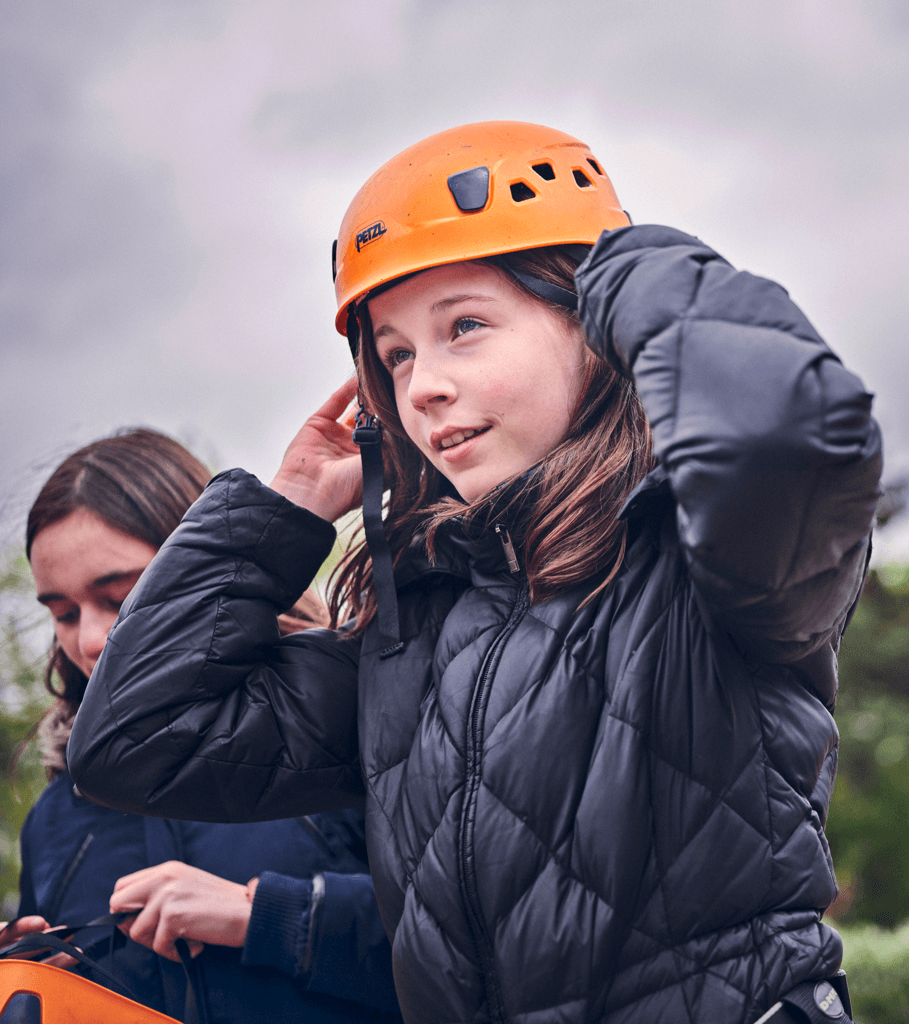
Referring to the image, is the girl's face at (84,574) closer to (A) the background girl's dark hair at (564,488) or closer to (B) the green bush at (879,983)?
(A) the background girl's dark hair at (564,488)

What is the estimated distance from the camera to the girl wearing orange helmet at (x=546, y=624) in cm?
140

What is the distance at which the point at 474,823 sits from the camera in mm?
1671

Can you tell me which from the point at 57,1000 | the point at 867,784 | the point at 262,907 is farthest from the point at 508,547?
the point at 867,784

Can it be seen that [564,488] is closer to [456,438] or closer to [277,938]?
[456,438]

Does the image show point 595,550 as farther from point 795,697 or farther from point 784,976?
point 784,976

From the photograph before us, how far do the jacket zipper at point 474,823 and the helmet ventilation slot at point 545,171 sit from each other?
103 cm

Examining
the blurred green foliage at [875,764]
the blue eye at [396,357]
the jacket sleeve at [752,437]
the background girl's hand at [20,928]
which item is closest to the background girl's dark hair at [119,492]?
the background girl's hand at [20,928]

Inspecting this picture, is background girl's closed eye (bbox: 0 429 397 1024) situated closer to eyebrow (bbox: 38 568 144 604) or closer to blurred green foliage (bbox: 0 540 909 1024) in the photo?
eyebrow (bbox: 38 568 144 604)

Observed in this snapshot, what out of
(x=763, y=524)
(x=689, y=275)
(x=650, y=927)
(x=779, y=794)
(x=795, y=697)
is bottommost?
(x=650, y=927)

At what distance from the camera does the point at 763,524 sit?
52.5 inches

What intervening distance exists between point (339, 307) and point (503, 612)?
34.2 inches

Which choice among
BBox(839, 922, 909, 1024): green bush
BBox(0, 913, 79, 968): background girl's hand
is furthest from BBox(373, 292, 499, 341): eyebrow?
BBox(839, 922, 909, 1024): green bush

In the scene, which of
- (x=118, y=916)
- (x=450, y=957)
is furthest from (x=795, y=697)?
(x=118, y=916)

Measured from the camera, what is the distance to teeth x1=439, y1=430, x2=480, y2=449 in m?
2.01
